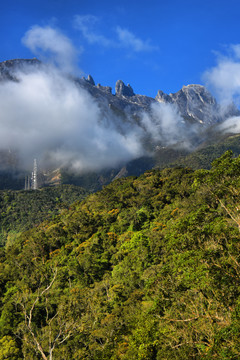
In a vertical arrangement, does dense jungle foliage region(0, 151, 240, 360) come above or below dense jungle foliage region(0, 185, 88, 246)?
below

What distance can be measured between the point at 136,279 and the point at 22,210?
137032 millimetres

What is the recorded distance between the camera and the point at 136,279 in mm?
44500

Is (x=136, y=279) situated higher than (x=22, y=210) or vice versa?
(x=22, y=210)

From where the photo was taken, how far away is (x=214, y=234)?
16406mm

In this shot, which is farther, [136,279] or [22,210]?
[22,210]

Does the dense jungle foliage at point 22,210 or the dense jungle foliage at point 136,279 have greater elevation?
the dense jungle foliage at point 22,210

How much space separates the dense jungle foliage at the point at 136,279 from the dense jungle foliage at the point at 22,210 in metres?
59.7

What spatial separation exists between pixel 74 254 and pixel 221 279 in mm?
55535

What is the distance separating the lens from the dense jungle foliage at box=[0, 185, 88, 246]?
472ft

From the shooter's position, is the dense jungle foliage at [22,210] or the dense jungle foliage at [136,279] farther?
the dense jungle foliage at [22,210]

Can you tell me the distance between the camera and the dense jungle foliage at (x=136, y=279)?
Result: 13281 mm

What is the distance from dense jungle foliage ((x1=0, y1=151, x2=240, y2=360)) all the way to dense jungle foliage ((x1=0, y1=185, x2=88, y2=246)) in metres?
59.7

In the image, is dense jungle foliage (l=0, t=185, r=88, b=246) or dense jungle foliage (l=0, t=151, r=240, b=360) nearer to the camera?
dense jungle foliage (l=0, t=151, r=240, b=360)

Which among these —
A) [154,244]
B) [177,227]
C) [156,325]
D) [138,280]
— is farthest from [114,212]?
[177,227]
